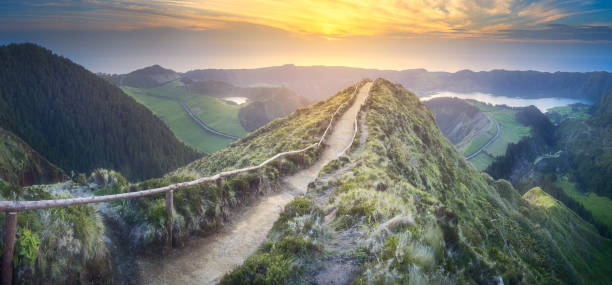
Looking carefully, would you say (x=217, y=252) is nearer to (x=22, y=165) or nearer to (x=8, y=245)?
(x=8, y=245)

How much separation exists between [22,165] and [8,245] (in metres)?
98.5

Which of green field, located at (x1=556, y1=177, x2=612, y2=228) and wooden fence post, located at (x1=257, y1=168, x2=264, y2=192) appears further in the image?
green field, located at (x1=556, y1=177, x2=612, y2=228)

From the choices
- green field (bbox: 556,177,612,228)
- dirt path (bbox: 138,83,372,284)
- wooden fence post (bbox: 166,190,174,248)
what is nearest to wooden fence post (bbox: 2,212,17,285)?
dirt path (bbox: 138,83,372,284)

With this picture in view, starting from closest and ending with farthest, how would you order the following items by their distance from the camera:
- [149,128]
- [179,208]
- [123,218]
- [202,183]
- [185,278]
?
[185,278] → [123,218] → [179,208] → [202,183] → [149,128]

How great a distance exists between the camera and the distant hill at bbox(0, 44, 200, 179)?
13425 centimetres

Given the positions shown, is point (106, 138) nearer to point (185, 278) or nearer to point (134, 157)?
point (134, 157)

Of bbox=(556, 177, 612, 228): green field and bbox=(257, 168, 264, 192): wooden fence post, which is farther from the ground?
bbox=(257, 168, 264, 192): wooden fence post

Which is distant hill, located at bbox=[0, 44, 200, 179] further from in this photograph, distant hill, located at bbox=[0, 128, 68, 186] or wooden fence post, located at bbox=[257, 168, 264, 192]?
wooden fence post, located at bbox=[257, 168, 264, 192]

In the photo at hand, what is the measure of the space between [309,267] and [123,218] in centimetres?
585

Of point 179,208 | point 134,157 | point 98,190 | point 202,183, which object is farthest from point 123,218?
point 134,157

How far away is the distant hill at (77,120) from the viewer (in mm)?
134250

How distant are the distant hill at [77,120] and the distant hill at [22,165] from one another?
4521 cm

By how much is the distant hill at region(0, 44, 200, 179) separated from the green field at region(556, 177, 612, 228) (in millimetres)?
220597

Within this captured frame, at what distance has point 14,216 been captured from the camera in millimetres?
5133
